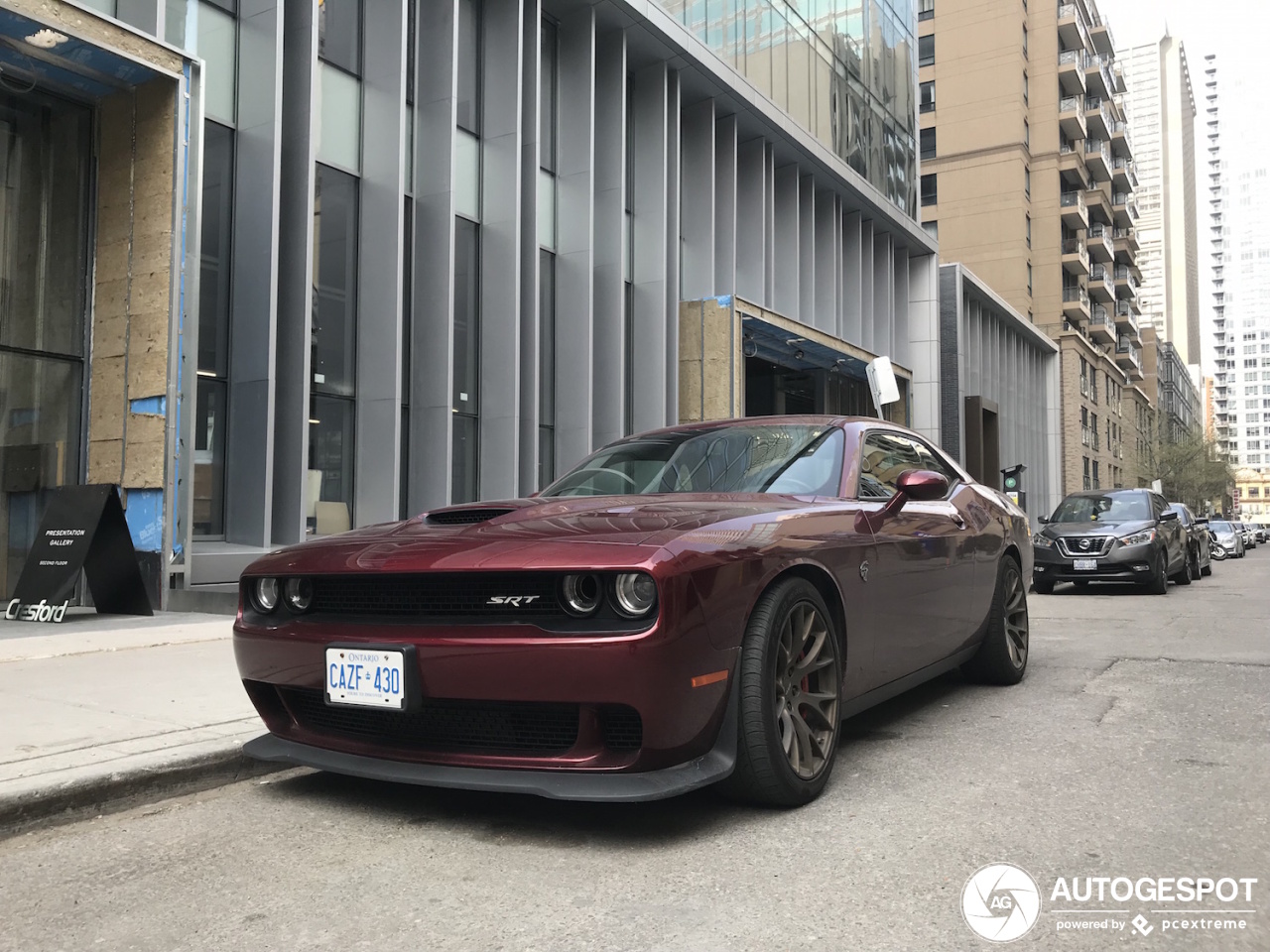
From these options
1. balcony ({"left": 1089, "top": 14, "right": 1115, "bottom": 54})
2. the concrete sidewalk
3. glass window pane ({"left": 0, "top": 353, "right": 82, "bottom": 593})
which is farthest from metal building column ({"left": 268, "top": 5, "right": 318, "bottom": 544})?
balcony ({"left": 1089, "top": 14, "right": 1115, "bottom": 54})

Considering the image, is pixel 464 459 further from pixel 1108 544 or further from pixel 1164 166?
pixel 1164 166

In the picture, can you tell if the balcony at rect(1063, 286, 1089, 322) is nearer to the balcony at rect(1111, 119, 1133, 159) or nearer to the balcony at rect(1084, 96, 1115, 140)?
the balcony at rect(1084, 96, 1115, 140)

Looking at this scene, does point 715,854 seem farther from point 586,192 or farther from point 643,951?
point 586,192

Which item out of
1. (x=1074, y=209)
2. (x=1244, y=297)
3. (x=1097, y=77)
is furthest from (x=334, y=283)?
(x=1244, y=297)

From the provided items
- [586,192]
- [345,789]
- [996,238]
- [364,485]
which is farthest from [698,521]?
[996,238]

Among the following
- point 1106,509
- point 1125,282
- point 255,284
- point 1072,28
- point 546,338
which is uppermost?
point 1072,28

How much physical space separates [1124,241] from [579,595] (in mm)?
73210

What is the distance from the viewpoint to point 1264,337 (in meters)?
187

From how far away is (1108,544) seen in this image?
44.3 ft

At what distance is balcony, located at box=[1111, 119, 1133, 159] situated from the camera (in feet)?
205

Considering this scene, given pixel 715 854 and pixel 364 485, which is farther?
pixel 364 485

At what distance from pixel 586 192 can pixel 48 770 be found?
42.7ft

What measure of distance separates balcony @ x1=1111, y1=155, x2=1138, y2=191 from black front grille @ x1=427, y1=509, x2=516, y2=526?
2618 inches

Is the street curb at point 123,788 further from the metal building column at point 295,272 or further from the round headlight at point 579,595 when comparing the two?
the metal building column at point 295,272
